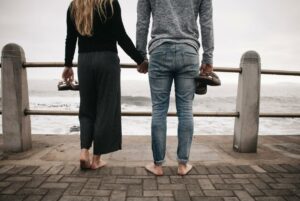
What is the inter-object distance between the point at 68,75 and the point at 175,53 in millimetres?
1168

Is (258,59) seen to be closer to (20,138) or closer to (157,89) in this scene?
(157,89)

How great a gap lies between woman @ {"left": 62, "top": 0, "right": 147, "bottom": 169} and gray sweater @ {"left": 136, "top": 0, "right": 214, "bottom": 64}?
0.21 meters

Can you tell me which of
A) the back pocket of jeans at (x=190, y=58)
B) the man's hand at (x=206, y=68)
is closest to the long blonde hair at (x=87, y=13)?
the back pocket of jeans at (x=190, y=58)

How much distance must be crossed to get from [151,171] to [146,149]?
2.71 feet

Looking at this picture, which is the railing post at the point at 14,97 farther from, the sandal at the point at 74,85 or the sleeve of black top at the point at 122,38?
the sleeve of black top at the point at 122,38

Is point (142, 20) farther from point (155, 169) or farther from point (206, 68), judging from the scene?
point (155, 169)

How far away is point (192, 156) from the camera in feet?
10.5

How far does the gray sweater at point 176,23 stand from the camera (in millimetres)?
2402

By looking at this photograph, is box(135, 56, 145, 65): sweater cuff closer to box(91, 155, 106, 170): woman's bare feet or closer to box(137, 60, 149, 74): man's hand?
box(137, 60, 149, 74): man's hand

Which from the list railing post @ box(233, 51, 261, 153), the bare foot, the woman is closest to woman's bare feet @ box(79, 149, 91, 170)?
the woman

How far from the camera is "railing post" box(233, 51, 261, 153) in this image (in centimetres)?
337

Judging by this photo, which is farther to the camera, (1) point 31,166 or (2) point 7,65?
(2) point 7,65

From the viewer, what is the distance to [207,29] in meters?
2.52

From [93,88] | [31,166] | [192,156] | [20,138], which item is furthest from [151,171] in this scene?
[20,138]
